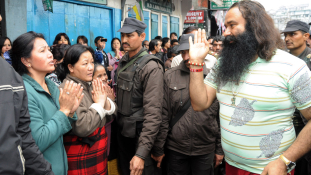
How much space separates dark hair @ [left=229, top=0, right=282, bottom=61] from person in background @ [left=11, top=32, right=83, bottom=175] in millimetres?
1499

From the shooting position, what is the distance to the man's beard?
1.89m

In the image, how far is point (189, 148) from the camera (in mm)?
2838

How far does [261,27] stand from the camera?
188cm

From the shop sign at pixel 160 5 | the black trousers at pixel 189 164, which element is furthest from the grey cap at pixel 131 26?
the shop sign at pixel 160 5

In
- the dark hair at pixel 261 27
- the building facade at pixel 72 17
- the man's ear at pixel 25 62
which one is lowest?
the man's ear at pixel 25 62

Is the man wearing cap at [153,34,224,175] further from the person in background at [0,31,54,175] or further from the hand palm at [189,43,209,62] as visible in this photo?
the person in background at [0,31,54,175]

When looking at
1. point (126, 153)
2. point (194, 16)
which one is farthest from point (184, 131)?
point (194, 16)

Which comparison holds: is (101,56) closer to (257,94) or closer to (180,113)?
(180,113)

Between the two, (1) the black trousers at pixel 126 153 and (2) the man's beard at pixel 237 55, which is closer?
(2) the man's beard at pixel 237 55

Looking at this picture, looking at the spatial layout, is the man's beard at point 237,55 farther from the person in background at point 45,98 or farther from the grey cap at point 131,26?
the grey cap at point 131,26

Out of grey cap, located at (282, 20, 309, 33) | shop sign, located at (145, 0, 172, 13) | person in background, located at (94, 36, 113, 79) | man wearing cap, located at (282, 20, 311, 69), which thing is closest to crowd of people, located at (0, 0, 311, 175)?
man wearing cap, located at (282, 20, 311, 69)

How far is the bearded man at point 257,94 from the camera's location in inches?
67.1

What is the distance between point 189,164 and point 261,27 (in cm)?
183

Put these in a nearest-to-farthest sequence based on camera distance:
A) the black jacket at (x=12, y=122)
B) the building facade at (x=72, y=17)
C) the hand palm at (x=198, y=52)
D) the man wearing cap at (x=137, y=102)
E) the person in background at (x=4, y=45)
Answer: the black jacket at (x=12, y=122) < the hand palm at (x=198, y=52) < the man wearing cap at (x=137, y=102) < the person in background at (x=4, y=45) < the building facade at (x=72, y=17)
